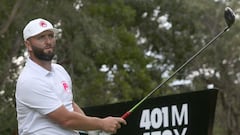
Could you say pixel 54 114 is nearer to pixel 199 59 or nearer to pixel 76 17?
pixel 76 17

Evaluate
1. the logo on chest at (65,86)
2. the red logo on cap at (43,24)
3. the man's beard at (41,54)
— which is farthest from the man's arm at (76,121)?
the red logo on cap at (43,24)

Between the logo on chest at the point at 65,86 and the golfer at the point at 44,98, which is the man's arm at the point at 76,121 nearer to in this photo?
the golfer at the point at 44,98

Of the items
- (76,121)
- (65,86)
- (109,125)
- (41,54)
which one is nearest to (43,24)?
(41,54)

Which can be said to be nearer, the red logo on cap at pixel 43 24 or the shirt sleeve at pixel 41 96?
the shirt sleeve at pixel 41 96

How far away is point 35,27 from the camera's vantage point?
364 centimetres

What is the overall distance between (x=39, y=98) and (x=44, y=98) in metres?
0.03

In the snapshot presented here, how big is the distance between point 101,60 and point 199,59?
5170mm

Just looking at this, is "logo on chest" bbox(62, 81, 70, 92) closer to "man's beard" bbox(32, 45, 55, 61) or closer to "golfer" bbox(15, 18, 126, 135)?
"golfer" bbox(15, 18, 126, 135)

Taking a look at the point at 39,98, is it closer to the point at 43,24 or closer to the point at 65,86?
the point at 65,86

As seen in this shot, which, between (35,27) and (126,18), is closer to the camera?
(35,27)

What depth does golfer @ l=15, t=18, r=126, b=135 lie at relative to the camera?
3.55 m

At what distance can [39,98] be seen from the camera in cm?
356

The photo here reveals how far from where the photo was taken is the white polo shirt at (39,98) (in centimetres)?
355

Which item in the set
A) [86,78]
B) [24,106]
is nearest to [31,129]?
[24,106]
